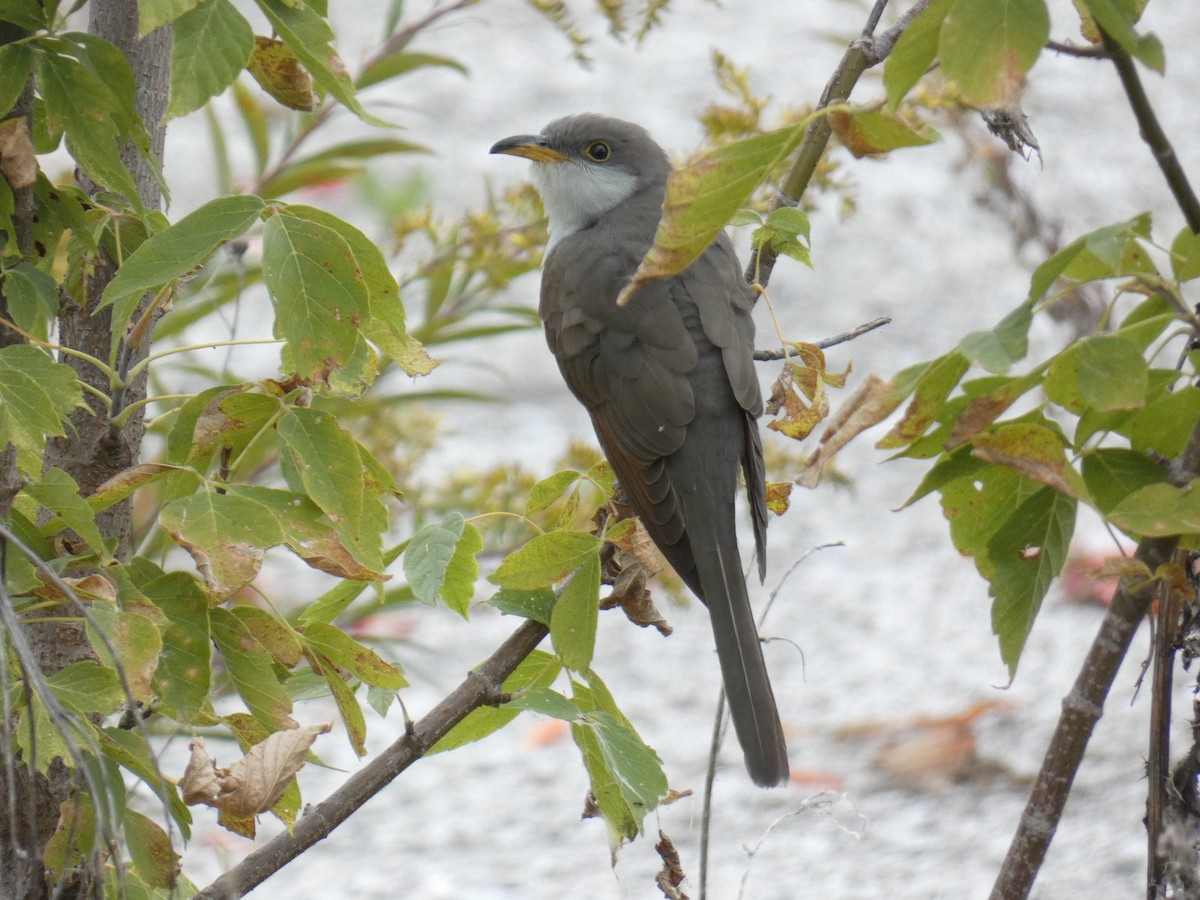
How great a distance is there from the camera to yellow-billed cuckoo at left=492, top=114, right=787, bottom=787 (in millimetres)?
2262

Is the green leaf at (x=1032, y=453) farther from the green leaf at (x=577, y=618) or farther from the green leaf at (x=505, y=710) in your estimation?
the green leaf at (x=505, y=710)

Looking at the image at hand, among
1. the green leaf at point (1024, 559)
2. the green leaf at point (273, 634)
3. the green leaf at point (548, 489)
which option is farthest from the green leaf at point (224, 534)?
the green leaf at point (1024, 559)

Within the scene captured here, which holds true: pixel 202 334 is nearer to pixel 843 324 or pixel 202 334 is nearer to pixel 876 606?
pixel 843 324

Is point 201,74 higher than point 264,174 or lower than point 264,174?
lower

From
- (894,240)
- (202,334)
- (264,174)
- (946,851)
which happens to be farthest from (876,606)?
(202,334)

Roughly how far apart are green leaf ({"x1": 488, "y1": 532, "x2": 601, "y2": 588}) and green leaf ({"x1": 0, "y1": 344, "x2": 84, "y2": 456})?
55 centimetres

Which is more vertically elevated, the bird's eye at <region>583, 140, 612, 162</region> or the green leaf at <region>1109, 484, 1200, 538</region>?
the bird's eye at <region>583, 140, 612, 162</region>

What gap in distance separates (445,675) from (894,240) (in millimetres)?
3490

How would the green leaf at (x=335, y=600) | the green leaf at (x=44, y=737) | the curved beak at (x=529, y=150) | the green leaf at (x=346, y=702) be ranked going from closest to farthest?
1. the green leaf at (x=44, y=737)
2. the green leaf at (x=346, y=702)
3. the green leaf at (x=335, y=600)
4. the curved beak at (x=529, y=150)

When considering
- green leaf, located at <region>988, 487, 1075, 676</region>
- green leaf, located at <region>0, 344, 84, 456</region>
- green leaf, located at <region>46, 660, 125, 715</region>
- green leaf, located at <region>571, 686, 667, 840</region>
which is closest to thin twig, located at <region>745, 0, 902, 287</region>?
green leaf, located at <region>988, 487, 1075, 676</region>

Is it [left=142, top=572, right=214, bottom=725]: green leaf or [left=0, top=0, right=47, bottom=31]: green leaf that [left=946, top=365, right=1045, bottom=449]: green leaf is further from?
[left=0, top=0, right=47, bottom=31]: green leaf

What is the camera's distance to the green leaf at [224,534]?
1.47m

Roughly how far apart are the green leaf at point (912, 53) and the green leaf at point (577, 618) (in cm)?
78

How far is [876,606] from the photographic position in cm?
546
